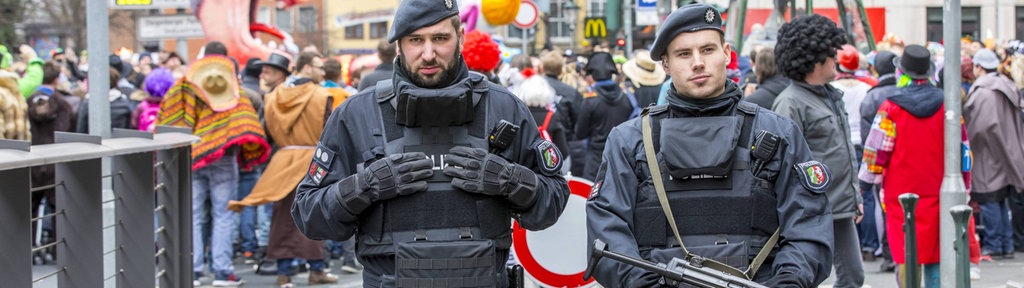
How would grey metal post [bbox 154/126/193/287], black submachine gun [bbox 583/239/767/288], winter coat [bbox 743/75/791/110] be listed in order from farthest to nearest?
winter coat [bbox 743/75/791/110] < grey metal post [bbox 154/126/193/287] < black submachine gun [bbox 583/239/767/288]

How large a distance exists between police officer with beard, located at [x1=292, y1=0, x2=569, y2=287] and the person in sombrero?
6.17m

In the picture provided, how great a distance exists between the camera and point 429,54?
185 inches

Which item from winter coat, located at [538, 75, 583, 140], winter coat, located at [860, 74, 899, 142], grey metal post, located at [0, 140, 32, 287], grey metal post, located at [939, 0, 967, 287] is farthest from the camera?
winter coat, located at [538, 75, 583, 140]

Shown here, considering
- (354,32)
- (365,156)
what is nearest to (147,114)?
A: (365,156)

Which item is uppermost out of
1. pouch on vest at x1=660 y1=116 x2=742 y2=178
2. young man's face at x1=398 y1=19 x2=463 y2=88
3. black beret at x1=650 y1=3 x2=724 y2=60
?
black beret at x1=650 y1=3 x2=724 y2=60

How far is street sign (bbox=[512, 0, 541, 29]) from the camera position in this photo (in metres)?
22.0

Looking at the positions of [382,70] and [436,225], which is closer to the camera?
[436,225]

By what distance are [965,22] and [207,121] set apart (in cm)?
4356

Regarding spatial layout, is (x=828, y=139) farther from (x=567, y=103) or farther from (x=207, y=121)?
(x=567, y=103)

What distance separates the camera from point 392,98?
479cm

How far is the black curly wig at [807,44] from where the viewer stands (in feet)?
24.1

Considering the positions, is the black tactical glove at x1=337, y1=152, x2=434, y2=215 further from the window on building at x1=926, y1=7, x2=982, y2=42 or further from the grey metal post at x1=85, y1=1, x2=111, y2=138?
the window on building at x1=926, y1=7, x2=982, y2=42

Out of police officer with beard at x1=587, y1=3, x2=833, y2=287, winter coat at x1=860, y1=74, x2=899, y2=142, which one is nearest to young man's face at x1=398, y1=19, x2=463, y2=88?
police officer with beard at x1=587, y1=3, x2=833, y2=287

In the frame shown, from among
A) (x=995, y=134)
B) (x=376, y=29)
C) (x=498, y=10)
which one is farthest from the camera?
(x=376, y=29)
